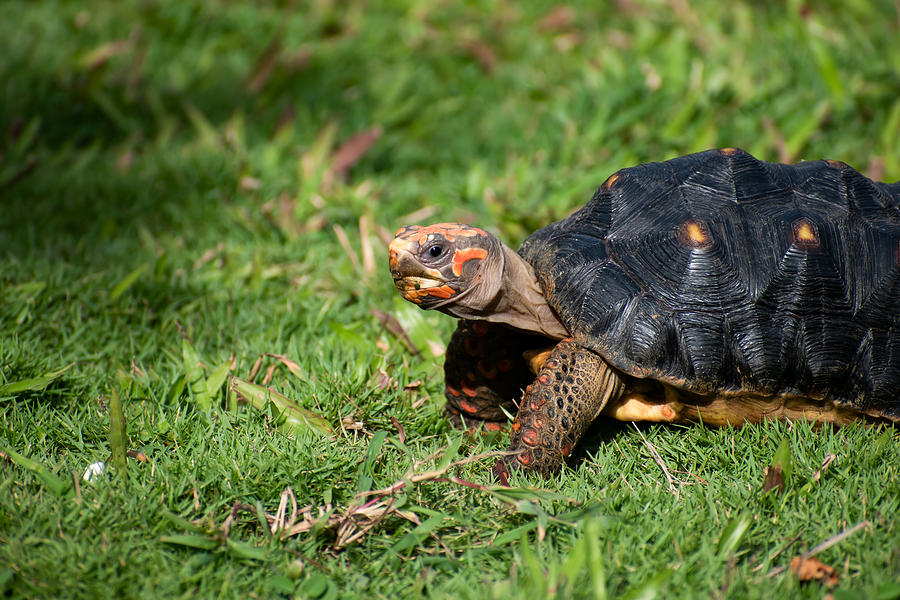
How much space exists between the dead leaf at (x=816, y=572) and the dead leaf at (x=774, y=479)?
272 mm

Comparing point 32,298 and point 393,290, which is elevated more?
point 32,298

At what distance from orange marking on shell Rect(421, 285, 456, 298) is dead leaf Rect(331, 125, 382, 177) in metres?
2.40

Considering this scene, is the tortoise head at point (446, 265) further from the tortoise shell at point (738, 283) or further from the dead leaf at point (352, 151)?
the dead leaf at point (352, 151)

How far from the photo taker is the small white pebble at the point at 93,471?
→ 2197 millimetres

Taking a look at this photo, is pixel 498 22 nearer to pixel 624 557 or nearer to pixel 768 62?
pixel 768 62

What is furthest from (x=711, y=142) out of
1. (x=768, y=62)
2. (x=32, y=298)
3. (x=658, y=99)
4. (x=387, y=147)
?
(x=32, y=298)

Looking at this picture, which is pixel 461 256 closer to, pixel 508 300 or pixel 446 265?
pixel 446 265

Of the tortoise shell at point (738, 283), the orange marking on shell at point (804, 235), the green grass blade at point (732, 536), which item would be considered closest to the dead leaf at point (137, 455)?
the tortoise shell at point (738, 283)

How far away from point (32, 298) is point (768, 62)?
4.67 m

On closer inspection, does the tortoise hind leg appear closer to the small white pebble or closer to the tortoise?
the tortoise

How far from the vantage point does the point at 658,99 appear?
470cm

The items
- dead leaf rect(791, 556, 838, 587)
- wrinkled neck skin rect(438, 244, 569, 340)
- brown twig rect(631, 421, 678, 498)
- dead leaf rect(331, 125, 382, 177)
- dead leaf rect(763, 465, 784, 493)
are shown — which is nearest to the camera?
dead leaf rect(791, 556, 838, 587)

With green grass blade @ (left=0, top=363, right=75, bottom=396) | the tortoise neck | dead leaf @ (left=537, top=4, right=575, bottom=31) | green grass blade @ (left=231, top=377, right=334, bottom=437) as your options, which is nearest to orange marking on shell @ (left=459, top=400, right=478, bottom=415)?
the tortoise neck

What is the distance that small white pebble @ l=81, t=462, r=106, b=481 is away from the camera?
2197mm
